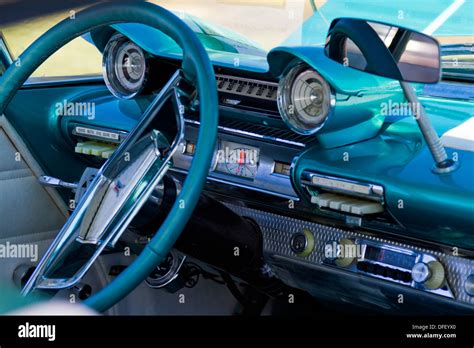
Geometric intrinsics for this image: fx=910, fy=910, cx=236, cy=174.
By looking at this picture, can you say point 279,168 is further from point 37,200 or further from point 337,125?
point 37,200

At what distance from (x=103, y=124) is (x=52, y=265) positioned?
2.83 feet

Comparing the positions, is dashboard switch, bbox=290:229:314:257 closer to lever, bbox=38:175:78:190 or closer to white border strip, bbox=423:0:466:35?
white border strip, bbox=423:0:466:35

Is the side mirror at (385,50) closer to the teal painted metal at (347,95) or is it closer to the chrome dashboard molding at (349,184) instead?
the teal painted metal at (347,95)

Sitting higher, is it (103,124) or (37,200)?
(103,124)

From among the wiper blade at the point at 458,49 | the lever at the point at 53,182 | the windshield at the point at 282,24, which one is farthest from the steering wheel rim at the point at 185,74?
the wiper blade at the point at 458,49

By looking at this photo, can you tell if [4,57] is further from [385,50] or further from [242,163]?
[385,50]

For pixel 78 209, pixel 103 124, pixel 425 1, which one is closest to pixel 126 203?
pixel 78 209

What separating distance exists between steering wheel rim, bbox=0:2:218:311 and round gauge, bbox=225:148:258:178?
49 cm

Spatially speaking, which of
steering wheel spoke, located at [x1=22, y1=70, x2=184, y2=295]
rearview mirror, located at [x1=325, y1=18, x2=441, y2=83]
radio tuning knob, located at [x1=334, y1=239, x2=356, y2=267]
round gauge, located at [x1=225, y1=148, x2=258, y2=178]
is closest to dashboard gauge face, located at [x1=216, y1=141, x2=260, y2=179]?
round gauge, located at [x1=225, y1=148, x2=258, y2=178]

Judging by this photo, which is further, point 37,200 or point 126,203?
point 37,200

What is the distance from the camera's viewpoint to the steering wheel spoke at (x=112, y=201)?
213 centimetres

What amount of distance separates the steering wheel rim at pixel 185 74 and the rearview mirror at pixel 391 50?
13.0 inches

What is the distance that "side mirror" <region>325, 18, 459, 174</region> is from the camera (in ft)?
6.44

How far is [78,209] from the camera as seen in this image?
219 cm
